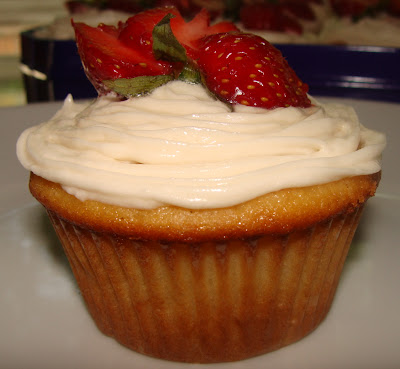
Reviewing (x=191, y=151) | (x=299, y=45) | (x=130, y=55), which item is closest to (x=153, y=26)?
(x=130, y=55)

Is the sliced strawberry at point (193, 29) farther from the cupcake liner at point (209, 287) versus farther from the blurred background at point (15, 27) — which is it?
the blurred background at point (15, 27)

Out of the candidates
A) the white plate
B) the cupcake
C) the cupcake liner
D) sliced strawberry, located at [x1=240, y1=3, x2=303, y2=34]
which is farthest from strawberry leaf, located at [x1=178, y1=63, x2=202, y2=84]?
sliced strawberry, located at [x1=240, y1=3, x2=303, y2=34]

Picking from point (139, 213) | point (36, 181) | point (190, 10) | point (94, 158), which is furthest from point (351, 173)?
point (190, 10)

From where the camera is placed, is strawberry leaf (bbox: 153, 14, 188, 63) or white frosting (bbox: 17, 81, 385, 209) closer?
white frosting (bbox: 17, 81, 385, 209)

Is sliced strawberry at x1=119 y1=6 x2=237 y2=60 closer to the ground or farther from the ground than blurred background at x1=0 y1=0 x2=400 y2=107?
farther from the ground

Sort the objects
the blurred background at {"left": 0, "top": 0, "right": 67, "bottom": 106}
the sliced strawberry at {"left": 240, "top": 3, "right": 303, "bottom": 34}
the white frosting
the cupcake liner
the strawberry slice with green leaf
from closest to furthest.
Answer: the white frosting, the cupcake liner, the strawberry slice with green leaf, the sliced strawberry at {"left": 240, "top": 3, "right": 303, "bottom": 34}, the blurred background at {"left": 0, "top": 0, "right": 67, "bottom": 106}

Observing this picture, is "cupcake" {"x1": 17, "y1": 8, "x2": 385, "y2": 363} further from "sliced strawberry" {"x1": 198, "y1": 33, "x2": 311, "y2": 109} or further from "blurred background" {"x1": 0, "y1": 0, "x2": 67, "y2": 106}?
"blurred background" {"x1": 0, "y1": 0, "x2": 67, "y2": 106}

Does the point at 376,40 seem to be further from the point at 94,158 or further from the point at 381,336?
the point at 94,158

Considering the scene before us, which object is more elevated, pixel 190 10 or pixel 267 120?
pixel 267 120
